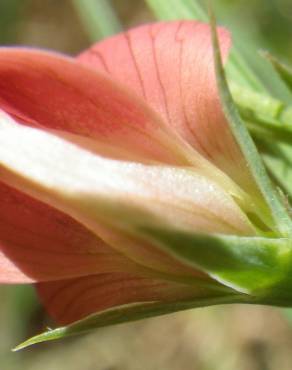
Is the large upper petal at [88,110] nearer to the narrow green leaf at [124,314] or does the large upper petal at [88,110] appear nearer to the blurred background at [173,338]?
the narrow green leaf at [124,314]

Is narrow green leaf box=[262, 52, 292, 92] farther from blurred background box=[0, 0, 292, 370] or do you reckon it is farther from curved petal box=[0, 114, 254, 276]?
blurred background box=[0, 0, 292, 370]

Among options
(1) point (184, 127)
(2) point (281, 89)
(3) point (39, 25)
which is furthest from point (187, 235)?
(3) point (39, 25)

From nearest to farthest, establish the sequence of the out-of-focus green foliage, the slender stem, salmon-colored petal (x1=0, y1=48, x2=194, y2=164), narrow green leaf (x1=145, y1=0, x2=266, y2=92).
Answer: salmon-colored petal (x1=0, y1=48, x2=194, y2=164) < narrow green leaf (x1=145, y1=0, x2=266, y2=92) < the slender stem < the out-of-focus green foliage

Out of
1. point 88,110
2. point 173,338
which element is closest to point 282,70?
point 88,110

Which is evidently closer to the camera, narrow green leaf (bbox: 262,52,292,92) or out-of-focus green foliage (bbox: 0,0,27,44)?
narrow green leaf (bbox: 262,52,292,92)

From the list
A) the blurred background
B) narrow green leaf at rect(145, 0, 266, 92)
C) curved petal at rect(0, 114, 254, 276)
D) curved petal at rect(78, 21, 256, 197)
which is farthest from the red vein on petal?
the blurred background

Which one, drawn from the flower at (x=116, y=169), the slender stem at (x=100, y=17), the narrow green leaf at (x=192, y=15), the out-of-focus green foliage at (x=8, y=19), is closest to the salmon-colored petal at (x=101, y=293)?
the flower at (x=116, y=169)

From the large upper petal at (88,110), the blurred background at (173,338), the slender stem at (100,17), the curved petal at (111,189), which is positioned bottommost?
the blurred background at (173,338)
